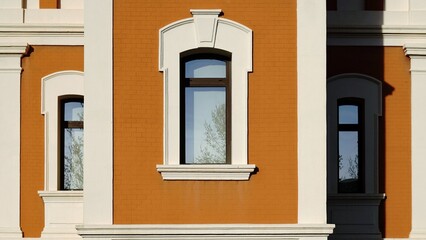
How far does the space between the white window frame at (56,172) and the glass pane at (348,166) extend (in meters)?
4.54

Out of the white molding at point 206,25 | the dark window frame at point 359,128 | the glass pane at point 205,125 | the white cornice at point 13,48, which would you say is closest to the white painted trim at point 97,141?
the glass pane at point 205,125

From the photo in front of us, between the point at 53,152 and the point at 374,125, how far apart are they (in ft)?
18.3

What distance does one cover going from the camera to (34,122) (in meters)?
15.1

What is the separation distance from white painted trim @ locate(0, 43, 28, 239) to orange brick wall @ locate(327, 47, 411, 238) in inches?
215

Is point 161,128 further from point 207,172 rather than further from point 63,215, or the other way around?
point 63,215

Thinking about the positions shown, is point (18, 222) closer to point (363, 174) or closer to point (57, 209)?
point (57, 209)

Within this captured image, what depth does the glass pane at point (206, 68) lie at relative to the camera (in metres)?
12.5

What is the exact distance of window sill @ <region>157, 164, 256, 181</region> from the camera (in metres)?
12.0

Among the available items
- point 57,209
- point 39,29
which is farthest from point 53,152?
point 39,29

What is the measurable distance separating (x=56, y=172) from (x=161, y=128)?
348 centimetres

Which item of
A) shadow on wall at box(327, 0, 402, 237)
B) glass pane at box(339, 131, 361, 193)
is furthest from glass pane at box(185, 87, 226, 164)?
glass pane at box(339, 131, 361, 193)

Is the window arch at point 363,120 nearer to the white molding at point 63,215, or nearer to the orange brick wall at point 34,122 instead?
the white molding at point 63,215

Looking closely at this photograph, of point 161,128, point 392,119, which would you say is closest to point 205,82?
A: point 161,128

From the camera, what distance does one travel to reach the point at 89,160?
39.7ft
